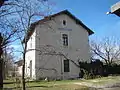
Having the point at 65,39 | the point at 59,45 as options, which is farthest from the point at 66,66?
the point at 65,39

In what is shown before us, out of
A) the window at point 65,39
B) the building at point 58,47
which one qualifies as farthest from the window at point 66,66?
the window at point 65,39

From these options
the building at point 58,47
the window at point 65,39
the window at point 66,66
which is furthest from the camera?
the window at point 65,39

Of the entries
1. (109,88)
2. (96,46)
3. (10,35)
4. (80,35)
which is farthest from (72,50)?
(96,46)

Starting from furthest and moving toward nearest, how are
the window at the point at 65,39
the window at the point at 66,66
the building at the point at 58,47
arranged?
1. the window at the point at 65,39
2. the window at the point at 66,66
3. the building at the point at 58,47

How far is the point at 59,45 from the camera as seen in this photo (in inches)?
1305

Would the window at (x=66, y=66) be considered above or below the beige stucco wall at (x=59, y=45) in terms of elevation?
below

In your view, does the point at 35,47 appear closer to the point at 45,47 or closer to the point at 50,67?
the point at 45,47

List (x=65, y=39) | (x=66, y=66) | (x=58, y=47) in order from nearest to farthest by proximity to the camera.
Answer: (x=58, y=47) → (x=66, y=66) → (x=65, y=39)

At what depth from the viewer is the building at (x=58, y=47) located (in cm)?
3166

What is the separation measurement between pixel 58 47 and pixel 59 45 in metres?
0.34

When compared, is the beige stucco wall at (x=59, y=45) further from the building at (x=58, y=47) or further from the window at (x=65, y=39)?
the window at (x=65, y=39)

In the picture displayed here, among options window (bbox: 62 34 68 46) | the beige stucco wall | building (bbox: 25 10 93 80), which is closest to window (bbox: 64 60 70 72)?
building (bbox: 25 10 93 80)

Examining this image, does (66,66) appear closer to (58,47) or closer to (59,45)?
(58,47)

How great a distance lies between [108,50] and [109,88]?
43815 mm
